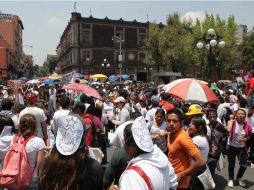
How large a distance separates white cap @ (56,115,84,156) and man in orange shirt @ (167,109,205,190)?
1658 mm

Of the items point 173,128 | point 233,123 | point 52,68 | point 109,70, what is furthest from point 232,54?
point 52,68

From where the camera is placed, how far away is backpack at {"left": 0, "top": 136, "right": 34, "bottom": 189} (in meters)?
3.79

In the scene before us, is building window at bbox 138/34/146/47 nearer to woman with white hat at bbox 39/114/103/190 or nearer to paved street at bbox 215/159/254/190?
paved street at bbox 215/159/254/190

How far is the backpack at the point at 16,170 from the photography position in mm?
3795

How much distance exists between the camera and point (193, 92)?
742 centimetres

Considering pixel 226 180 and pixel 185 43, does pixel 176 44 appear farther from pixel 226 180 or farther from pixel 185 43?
pixel 226 180

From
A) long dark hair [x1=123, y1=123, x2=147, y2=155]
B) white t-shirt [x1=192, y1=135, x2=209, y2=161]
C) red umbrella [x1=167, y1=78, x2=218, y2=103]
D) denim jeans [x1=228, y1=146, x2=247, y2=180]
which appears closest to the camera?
long dark hair [x1=123, y1=123, x2=147, y2=155]

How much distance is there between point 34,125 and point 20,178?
2.32ft

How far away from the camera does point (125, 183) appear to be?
7.88 feet

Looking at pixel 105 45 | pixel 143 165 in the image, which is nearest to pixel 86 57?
pixel 105 45

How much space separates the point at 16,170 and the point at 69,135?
5.07 ft

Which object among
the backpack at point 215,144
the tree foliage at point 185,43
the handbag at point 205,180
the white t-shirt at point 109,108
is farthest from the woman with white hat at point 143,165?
the tree foliage at point 185,43

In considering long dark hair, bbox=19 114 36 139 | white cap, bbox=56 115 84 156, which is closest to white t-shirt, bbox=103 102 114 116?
long dark hair, bbox=19 114 36 139

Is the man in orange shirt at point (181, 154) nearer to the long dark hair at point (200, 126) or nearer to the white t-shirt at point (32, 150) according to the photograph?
the long dark hair at point (200, 126)
